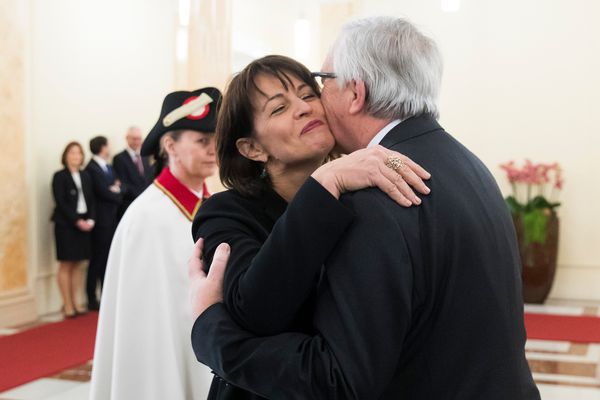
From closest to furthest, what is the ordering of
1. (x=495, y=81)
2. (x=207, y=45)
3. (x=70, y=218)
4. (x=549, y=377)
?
(x=549, y=377) < (x=207, y=45) < (x=70, y=218) < (x=495, y=81)

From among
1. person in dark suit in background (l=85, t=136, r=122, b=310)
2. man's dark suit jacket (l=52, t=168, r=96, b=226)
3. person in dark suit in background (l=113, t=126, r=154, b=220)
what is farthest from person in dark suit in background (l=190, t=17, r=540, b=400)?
person in dark suit in background (l=113, t=126, r=154, b=220)

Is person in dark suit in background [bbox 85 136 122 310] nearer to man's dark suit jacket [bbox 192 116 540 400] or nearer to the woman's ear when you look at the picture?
the woman's ear

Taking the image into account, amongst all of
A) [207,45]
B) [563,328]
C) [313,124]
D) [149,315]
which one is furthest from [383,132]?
[563,328]

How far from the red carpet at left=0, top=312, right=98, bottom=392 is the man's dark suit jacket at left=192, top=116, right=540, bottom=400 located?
197 inches

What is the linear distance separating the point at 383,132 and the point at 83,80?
892 centimetres

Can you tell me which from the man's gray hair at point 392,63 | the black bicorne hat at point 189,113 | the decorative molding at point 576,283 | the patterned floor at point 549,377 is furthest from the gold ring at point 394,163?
the decorative molding at point 576,283

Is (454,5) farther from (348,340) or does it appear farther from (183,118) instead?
(348,340)

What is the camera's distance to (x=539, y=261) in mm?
10008

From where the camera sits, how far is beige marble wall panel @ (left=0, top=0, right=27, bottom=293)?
8414 mm

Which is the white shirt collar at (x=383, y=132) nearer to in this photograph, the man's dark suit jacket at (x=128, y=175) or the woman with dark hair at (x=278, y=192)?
the woman with dark hair at (x=278, y=192)

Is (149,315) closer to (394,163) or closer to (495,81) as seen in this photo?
(394,163)

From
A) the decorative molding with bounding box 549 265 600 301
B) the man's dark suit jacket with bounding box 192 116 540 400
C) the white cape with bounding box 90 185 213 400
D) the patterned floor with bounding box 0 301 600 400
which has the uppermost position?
the man's dark suit jacket with bounding box 192 116 540 400

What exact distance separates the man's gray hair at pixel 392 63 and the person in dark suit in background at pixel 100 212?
808 cm

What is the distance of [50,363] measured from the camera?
6.74 m
